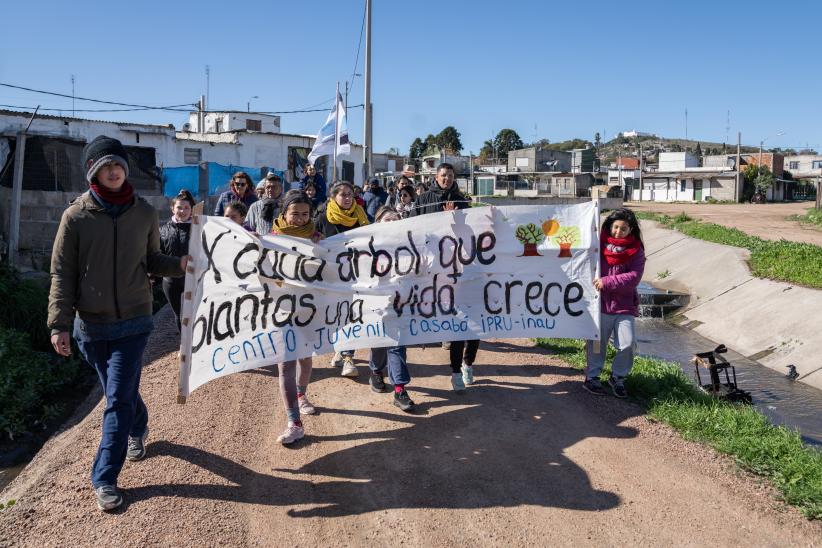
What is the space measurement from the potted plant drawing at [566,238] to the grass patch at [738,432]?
4.97ft

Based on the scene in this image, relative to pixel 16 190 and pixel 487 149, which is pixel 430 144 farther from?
pixel 16 190

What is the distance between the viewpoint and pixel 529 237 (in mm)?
6004

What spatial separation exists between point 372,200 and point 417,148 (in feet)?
318

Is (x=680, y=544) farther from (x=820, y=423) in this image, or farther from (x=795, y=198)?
(x=795, y=198)

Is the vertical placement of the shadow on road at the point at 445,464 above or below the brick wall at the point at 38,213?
below

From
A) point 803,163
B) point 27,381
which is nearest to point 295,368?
point 27,381

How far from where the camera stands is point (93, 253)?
3889mm

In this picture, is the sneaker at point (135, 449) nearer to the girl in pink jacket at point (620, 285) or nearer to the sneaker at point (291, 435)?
the sneaker at point (291, 435)

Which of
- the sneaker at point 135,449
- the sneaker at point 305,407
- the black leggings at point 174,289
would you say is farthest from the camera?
the black leggings at point 174,289

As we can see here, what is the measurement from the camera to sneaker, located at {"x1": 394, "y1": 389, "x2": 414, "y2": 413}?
5590 millimetres

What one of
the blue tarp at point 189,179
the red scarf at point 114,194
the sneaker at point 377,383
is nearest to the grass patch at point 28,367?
the sneaker at point 377,383

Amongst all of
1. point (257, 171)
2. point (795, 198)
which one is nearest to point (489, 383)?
point (257, 171)

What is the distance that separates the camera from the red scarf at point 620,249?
5922mm

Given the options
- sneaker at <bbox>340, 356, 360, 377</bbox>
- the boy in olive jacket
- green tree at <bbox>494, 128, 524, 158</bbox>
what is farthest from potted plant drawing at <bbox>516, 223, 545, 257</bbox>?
green tree at <bbox>494, 128, 524, 158</bbox>
